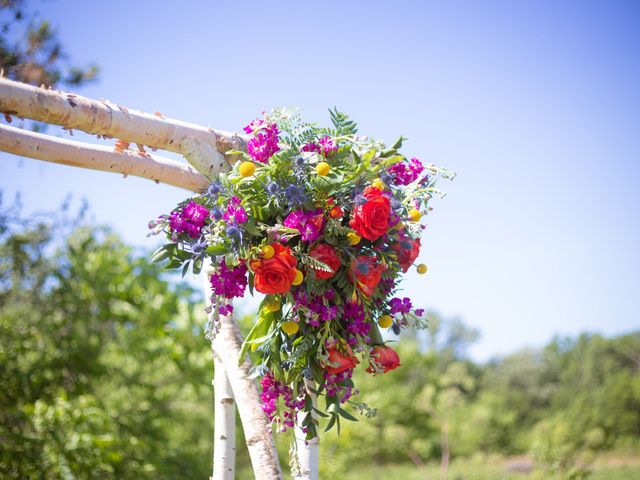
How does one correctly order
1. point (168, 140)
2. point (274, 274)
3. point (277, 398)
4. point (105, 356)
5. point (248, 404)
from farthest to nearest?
1. point (105, 356)
2. point (168, 140)
3. point (248, 404)
4. point (277, 398)
5. point (274, 274)

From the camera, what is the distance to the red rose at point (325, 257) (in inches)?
76.5

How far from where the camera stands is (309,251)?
1.96m

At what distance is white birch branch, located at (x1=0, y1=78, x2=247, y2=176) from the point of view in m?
1.92

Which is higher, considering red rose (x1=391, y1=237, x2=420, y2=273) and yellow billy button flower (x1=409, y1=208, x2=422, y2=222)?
yellow billy button flower (x1=409, y1=208, x2=422, y2=222)

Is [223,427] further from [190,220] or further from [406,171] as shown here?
[406,171]

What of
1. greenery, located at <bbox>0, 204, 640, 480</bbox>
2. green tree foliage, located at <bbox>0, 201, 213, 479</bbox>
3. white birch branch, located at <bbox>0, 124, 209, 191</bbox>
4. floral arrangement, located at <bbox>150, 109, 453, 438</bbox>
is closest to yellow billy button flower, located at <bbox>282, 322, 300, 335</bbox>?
floral arrangement, located at <bbox>150, 109, 453, 438</bbox>

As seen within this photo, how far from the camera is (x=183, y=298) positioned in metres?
8.31

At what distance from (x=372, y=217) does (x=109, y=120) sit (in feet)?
3.47

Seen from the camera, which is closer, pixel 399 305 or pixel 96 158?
pixel 399 305

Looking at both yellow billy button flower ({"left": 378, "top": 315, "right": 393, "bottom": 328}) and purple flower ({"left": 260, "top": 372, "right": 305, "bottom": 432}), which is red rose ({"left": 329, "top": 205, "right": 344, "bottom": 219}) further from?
purple flower ({"left": 260, "top": 372, "right": 305, "bottom": 432})

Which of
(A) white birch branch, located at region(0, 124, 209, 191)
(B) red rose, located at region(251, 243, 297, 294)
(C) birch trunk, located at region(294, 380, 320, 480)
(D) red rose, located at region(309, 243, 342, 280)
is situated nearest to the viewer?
(B) red rose, located at region(251, 243, 297, 294)

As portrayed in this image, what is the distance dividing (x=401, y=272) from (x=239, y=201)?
0.67m

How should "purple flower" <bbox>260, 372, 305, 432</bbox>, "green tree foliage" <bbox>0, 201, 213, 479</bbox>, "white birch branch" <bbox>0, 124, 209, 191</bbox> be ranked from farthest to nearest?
Answer: 1. "green tree foliage" <bbox>0, 201, 213, 479</bbox>
2. "white birch branch" <bbox>0, 124, 209, 191</bbox>
3. "purple flower" <bbox>260, 372, 305, 432</bbox>

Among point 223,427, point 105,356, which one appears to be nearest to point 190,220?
point 223,427
